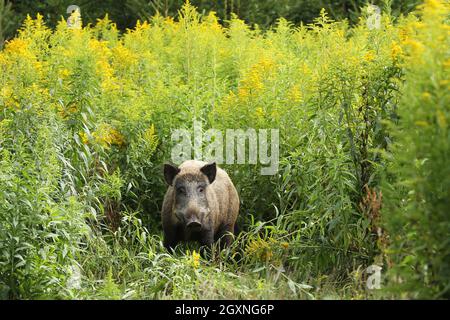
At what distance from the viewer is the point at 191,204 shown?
30.0 feet

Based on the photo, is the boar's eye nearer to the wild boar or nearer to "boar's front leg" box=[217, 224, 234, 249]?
the wild boar

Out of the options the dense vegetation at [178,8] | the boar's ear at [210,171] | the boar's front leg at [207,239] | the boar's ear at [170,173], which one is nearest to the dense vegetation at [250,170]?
the boar's front leg at [207,239]

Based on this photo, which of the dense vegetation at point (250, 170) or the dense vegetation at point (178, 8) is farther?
the dense vegetation at point (178, 8)

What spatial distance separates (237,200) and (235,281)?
72.2 inches

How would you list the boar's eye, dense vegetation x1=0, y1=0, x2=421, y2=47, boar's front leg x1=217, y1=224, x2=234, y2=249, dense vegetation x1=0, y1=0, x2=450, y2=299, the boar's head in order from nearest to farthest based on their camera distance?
dense vegetation x1=0, y1=0, x2=450, y2=299 → the boar's head → the boar's eye → boar's front leg x1=217, y1=224, x2=234, y2=249 → dense vegetation x1=0, y1=0, x2=421, y2=47

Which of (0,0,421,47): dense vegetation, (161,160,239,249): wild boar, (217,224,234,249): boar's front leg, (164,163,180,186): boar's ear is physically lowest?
(217,224,234,249): boar's front leg

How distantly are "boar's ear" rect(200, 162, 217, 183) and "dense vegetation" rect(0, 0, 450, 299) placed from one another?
2.02ft

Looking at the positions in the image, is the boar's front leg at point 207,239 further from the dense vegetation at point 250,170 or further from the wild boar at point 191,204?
the dense vegetation at point 250,170

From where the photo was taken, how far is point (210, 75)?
11344mm

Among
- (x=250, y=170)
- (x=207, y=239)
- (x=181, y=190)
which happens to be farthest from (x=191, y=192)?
(x=250, y=170)

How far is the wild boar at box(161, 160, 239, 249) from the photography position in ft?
30.0

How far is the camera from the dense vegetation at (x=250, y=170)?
6.28 metres

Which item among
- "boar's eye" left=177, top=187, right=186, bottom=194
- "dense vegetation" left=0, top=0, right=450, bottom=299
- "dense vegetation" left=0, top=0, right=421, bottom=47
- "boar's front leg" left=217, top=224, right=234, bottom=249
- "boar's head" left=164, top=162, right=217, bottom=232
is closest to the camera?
"dense vegetation" left=0, top=0, right=450, bottom=299

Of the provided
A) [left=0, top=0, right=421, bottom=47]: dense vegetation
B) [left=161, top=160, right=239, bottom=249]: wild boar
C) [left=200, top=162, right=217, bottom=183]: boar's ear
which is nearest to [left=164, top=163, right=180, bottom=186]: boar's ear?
[left=161, top=160, right=239, bottom=249]: wild boar
